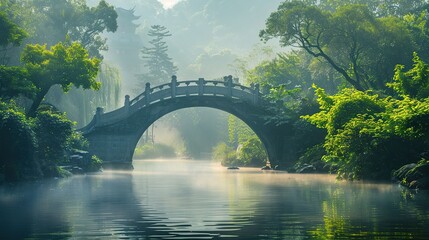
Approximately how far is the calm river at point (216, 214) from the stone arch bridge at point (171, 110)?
87.6ft

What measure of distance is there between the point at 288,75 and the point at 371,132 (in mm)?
34082

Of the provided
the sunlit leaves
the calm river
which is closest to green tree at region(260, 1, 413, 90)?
the sunlit leaves

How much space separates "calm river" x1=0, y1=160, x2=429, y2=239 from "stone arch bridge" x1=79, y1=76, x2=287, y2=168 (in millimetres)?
26708

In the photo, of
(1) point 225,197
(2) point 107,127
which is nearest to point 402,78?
(1) point 225,197

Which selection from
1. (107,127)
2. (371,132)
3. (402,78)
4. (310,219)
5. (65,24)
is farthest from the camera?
(65,24)

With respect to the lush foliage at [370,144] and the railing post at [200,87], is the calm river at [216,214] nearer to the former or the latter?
the lush foliage at [370,144]

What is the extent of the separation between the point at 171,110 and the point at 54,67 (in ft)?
50.8

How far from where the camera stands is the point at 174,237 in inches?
567

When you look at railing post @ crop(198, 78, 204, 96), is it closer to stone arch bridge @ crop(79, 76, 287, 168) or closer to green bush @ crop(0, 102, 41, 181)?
stone arch bridge @ crop(79, 76, 287, 168)

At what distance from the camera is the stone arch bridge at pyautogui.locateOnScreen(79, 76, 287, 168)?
5597 centimetres

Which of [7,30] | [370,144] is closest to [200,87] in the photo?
[7,30]

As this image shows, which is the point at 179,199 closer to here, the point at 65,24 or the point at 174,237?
the point at 174,237

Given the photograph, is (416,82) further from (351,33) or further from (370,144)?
(351,33)

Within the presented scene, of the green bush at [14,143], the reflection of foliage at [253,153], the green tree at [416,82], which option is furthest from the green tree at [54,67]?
the reflection of foliage at [253,153]
